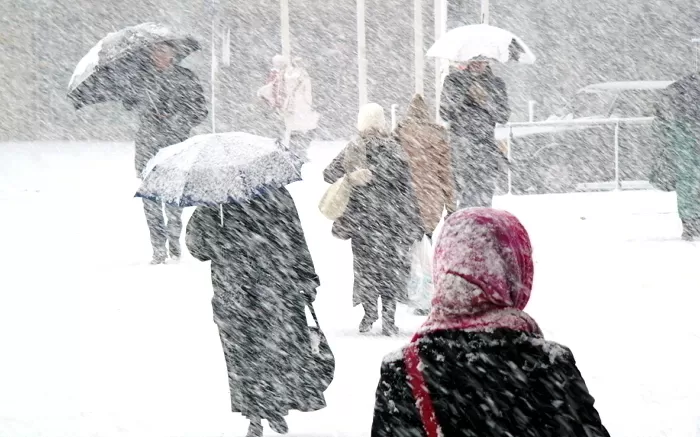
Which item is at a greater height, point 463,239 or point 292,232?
point 463,239

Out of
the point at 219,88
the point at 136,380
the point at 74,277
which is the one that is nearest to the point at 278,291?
the point at 136,380

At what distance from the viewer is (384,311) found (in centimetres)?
792

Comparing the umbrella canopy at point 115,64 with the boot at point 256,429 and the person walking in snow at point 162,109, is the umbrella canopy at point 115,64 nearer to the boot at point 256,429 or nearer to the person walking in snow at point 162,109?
the person walking in snow at point 162,109

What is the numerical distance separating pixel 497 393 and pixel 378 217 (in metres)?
5.22

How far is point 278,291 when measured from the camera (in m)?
5.54

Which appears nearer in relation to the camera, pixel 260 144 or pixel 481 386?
pixel 481 386

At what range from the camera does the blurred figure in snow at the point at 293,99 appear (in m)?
19.0

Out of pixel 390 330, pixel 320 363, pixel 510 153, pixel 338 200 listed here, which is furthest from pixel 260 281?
pixel 510 153

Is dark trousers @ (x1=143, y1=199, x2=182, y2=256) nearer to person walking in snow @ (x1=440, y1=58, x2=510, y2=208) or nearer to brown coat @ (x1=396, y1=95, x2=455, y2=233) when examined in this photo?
person walking in snow @ (x1=440, y1=58, x2=510, y2=208)

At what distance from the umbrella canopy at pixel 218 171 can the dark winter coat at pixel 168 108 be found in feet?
16.4

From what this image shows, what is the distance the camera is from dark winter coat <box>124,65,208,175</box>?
1066 cm

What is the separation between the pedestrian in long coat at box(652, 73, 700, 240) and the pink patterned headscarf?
31.3 ft

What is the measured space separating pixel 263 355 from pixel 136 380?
1.41m

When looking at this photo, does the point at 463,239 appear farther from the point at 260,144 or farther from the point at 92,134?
the point at 92,134
